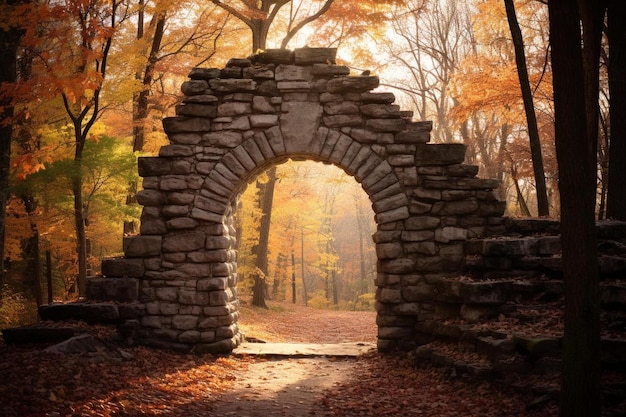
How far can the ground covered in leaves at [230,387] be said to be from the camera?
473 centimetres

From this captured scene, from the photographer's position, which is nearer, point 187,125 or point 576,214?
point 576,214

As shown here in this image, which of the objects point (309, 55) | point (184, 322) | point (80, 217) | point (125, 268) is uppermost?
point (309, 55)

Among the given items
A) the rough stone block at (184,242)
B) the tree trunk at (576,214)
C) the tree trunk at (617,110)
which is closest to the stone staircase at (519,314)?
the tree trunk at (576,214)

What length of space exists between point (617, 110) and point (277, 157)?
6.29 m

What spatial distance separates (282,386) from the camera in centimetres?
627

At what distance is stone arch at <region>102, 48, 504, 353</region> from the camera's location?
7.81 metres

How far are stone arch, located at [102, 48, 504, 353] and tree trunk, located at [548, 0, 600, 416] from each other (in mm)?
3674

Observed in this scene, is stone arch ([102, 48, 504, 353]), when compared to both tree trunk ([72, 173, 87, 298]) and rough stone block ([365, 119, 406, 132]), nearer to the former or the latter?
rough stone block ([365, 119, 406, 132])

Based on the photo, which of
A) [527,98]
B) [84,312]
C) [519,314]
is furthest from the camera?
[527,98]

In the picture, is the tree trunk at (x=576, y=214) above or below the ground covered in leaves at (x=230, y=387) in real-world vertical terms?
above

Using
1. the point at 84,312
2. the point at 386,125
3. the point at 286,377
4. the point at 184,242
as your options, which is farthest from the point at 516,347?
the point at 84,312

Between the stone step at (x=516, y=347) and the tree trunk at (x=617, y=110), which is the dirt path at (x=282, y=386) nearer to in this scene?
the stone step at (x=516, y=347)

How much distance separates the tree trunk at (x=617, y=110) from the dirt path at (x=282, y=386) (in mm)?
5576

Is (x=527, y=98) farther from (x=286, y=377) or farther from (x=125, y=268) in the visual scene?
(x=125, y=268)
